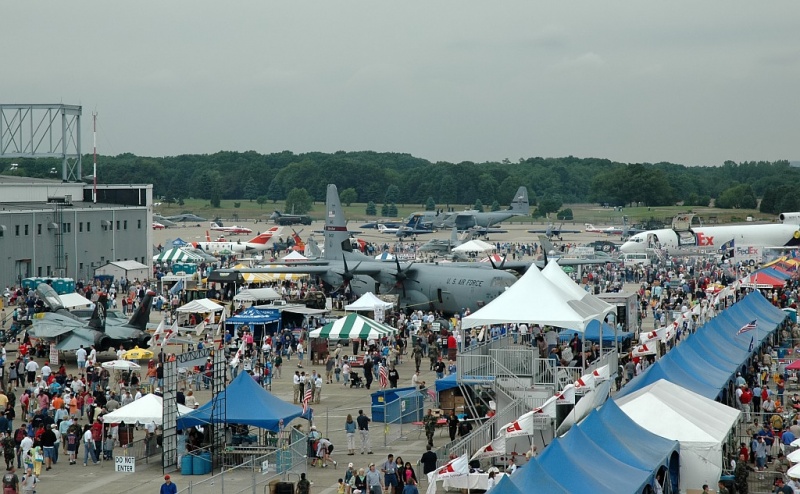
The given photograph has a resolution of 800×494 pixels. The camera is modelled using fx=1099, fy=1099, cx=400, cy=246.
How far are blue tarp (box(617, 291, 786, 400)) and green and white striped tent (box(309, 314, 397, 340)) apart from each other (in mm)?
10434

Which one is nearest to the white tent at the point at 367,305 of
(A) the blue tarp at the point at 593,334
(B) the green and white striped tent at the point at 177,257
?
(A) the blue tarp at the point at 593,334

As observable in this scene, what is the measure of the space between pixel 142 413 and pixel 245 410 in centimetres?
247

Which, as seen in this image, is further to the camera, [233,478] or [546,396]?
[546,396]

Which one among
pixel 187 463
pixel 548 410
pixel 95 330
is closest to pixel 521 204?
pixel 95 330

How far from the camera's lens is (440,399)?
25.5 metres

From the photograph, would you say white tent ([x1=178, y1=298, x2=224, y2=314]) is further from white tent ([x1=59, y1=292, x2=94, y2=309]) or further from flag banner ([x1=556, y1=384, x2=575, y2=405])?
flag banner ([x1=556, y1=384, x2=575, y2=405])

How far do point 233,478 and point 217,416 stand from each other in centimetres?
143

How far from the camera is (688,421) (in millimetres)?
20109

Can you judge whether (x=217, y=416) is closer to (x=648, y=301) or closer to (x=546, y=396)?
(x=546, y=396)

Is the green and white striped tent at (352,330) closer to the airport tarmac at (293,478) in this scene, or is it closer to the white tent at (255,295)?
the airport tarmac at (293,478)

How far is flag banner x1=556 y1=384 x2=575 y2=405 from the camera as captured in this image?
71.9ft

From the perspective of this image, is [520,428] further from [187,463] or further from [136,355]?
[136,355]

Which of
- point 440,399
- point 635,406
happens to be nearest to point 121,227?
point 440,399

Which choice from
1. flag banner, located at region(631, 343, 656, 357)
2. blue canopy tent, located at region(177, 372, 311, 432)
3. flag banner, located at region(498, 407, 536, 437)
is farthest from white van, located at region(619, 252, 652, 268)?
flag banner, located at region(498, 407, 536, 437)
